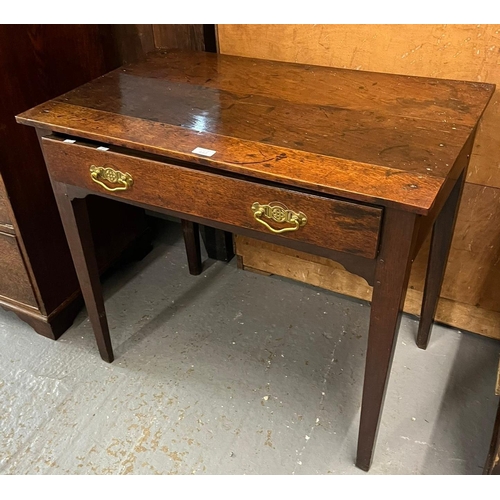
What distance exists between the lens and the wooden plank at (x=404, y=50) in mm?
1119

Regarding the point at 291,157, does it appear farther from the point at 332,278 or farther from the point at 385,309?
the point at 332,278

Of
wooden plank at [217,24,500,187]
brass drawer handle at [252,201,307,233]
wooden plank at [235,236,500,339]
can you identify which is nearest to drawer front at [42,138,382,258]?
brass drawer handle at [252,201,307,233]

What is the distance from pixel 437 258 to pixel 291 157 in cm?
59

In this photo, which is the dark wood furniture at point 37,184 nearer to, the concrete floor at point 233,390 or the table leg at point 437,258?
the concrete floor at point 233,390

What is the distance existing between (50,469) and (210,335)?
1.73ft

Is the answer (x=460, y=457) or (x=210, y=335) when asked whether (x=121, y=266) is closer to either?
(x=210, y=335)

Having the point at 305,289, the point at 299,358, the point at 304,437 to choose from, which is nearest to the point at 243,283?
the point at 305,289

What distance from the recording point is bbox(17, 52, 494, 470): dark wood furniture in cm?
85

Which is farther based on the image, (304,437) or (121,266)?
(121,266)

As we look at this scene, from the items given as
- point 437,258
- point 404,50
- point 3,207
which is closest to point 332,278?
point 437,258

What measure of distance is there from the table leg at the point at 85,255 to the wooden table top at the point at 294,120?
193 mm

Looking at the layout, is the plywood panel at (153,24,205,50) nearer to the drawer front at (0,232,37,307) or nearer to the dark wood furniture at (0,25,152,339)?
the dark wood furniture at (0,25,152,339)
